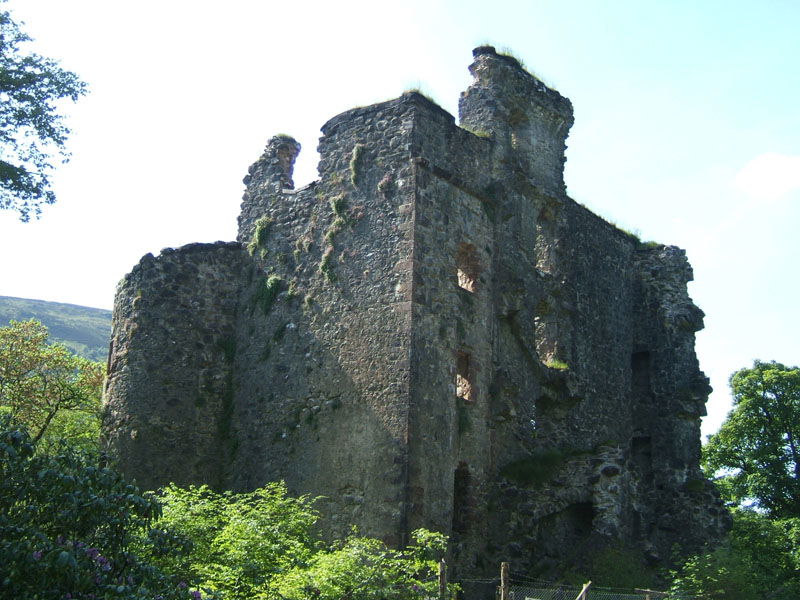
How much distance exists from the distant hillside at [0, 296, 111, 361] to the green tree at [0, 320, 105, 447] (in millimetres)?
95297

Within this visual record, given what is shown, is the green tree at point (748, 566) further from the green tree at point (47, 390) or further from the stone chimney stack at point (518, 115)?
the green tree at point (47, 390)

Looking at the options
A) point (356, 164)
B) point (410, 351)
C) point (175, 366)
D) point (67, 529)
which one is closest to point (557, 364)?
point (410, 351)

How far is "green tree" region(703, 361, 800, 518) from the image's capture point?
3044 cm

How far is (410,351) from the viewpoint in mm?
16281

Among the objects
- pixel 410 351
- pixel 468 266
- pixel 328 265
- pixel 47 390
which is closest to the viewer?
pixel 410 351

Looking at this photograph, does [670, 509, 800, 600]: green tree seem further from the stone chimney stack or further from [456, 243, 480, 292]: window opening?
the stone chimney stack

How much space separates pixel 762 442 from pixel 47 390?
22.2 meters

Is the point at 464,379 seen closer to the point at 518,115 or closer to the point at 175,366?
the point at 175,366

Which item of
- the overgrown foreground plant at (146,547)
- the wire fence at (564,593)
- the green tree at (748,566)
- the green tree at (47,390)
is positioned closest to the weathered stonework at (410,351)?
the wire fence at (564,593)

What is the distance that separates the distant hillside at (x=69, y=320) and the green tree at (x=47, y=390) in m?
95.3

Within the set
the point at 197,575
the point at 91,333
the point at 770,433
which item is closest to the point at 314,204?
the point at 197,575

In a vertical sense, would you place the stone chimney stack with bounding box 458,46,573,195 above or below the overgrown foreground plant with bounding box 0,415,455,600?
above

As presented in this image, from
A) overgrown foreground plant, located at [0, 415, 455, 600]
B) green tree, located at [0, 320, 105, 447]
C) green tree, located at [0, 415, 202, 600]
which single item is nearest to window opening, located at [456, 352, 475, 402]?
overgrown foreground plant, located at [0, 415, 455, 600]

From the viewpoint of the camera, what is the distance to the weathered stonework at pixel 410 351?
653 inches
